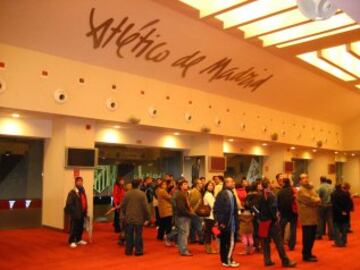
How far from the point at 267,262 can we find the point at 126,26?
5825mm

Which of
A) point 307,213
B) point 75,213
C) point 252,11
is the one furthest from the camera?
point 252,11

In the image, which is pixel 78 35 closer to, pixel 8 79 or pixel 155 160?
pixel 8 79

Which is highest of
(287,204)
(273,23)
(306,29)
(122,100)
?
(273,23)

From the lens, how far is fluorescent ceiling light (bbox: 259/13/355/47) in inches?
379

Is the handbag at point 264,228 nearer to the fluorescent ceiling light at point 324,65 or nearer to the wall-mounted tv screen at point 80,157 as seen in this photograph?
the wall-mounted tv screen at point 80,157

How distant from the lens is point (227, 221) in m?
6.44

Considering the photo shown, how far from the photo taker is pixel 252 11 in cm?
964

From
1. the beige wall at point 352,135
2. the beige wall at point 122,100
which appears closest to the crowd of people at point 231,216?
the beige wall at point 122,100

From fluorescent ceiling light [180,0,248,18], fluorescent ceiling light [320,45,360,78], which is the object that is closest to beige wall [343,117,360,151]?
fluorescent ceiling light [320,45,360,78]

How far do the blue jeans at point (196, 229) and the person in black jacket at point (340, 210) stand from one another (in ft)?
9.22

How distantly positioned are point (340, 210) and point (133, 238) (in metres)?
4.28

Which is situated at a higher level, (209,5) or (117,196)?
(209,5)

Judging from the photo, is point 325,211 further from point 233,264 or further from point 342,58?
point 342,58

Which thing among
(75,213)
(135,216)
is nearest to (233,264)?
(135,216)
